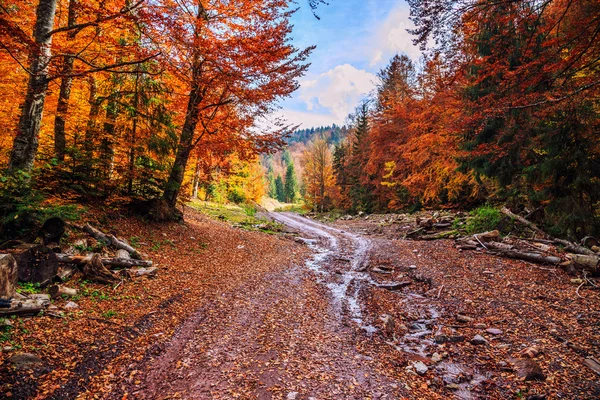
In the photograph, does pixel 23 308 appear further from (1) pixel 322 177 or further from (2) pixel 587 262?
(1) pixel 322 177

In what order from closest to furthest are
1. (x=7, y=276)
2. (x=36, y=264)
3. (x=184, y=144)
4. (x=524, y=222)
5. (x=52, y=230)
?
(x=7, y=276), (x=36, y=264), (x=52, y=230), (x=184, y=144), (x=524, y=222)

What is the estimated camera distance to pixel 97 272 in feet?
20.4

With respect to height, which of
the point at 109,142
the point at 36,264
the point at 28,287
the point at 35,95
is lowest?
the point at 28,287

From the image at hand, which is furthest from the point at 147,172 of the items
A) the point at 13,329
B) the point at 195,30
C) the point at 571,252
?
the point at 571,252

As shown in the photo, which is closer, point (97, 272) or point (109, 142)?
point (97, 272)

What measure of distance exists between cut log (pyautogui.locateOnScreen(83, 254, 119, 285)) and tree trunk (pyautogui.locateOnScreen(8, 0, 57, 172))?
2530mm

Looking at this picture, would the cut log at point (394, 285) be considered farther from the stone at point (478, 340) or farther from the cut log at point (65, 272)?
the cut log at point (65, 272)

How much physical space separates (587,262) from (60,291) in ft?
41.3

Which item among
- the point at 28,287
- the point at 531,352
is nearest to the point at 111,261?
the point at 28,287

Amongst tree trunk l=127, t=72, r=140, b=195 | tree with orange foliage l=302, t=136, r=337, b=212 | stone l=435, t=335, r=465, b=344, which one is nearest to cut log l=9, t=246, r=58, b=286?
tree trunk l=127, t=72, r=140, b=195

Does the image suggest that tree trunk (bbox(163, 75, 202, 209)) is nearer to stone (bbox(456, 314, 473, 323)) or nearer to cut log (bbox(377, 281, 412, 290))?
cut log (bbox(377, 281, 412, 290))

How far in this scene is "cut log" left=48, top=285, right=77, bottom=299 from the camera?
517cm

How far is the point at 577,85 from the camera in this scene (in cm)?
722

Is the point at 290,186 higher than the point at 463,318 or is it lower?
higher
